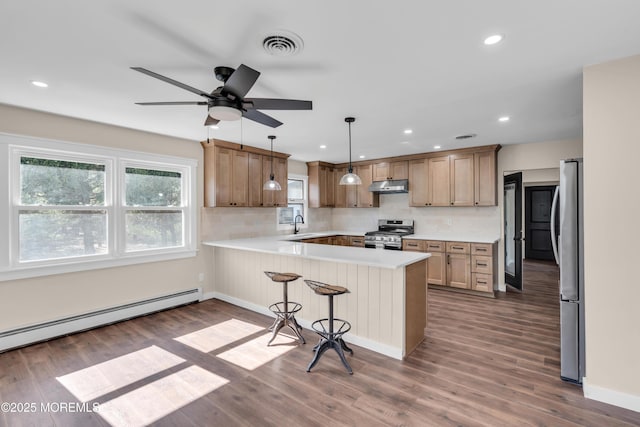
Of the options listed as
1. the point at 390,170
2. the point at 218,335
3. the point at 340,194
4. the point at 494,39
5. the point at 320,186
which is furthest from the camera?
the point at 340,194

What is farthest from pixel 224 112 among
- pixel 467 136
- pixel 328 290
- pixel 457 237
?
pixel 457 237

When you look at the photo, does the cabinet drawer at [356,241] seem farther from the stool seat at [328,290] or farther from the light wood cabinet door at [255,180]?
the stool seat at [328,290]

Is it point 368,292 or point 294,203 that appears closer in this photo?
point 368,292

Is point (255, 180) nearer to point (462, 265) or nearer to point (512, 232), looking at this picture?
point (462, 265)

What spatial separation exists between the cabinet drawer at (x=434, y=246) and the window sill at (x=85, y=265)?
3.84 m

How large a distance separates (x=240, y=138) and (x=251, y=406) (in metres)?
3.44

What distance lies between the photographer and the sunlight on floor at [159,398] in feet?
6.70

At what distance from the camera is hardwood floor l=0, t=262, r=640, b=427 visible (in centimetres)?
203

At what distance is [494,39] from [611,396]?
2.58 meters

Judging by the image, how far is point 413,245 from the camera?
5379 mm

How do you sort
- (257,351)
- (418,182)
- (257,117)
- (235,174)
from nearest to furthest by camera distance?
(257,117), (257,351), (235,174), (418,182)

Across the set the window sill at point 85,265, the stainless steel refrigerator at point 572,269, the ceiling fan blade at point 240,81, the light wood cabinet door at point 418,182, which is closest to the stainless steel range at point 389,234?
the light wood cabinet door at point 418,182

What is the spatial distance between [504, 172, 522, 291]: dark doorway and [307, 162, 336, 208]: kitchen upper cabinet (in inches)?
132

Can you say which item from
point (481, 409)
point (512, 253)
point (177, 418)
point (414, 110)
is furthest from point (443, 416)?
point (512, 253)
